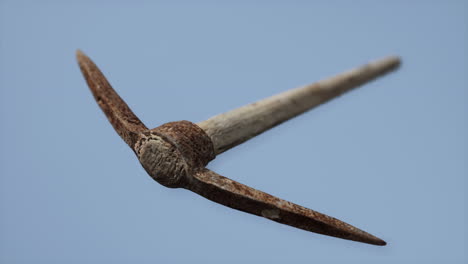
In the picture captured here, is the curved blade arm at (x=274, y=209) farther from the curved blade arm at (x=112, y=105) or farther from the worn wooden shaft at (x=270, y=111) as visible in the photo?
the curved blade arm at (x=112, y=105)

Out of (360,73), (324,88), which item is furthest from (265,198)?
(360,73)

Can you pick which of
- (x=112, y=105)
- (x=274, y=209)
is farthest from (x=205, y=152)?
(x=112, y=105)

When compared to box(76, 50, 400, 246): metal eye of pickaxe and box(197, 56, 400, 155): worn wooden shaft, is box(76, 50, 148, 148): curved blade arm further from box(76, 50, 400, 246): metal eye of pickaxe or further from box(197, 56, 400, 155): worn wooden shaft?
box(197, 56, 400, 155): worn wooden shaft

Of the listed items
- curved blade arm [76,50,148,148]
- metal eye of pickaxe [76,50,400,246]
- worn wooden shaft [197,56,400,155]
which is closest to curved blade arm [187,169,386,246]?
metal eye of pickaxe [76,50,400,246]

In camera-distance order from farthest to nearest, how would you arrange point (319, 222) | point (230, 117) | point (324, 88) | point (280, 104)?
point (324, 88), point (280, 104), point (230, 117), point (319, 222)

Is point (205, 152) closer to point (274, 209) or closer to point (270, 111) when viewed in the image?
point (274, 209)

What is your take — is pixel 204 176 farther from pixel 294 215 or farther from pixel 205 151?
pixel 294 215
